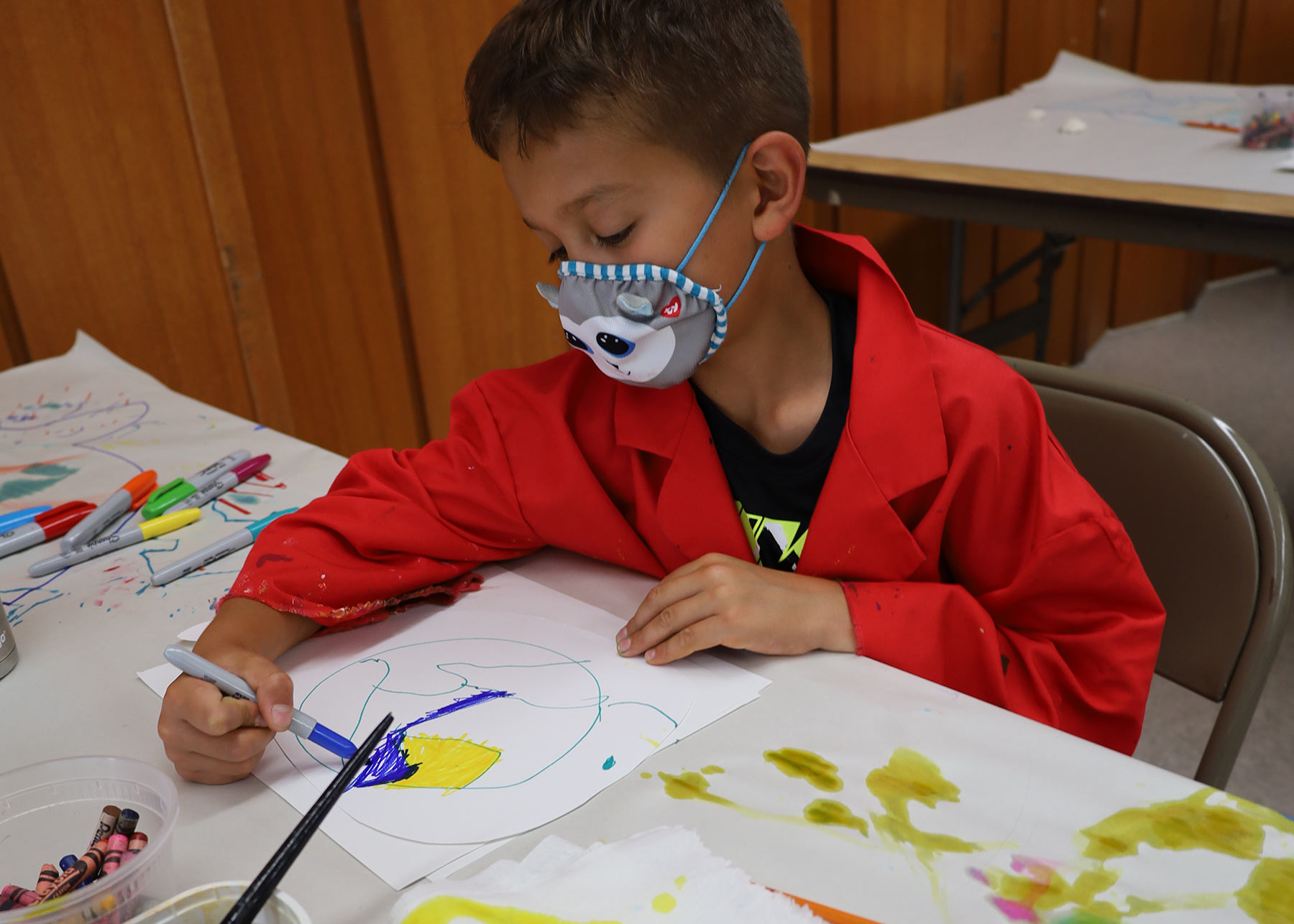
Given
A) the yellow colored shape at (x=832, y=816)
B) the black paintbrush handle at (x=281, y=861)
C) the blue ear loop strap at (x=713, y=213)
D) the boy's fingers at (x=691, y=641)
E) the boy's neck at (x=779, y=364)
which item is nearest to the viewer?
the black paintbrush handle at (x=281, y=861)

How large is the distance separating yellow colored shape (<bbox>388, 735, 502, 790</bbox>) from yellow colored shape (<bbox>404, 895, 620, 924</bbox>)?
0.10 meters

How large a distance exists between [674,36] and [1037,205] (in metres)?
1.33

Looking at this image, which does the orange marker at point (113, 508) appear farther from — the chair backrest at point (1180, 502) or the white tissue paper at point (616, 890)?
the chair backrest at point (1180, 502)

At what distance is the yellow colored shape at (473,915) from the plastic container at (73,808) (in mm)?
124

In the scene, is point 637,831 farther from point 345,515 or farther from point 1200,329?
point 1200,329

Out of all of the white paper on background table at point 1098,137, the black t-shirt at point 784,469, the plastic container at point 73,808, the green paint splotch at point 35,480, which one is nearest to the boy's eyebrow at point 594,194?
the black t-shirt at point 784,469

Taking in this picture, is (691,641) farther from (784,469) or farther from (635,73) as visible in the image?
(635,73)

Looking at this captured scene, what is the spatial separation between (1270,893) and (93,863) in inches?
21.6

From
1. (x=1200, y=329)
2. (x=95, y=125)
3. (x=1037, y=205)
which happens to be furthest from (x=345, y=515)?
(x=1200, y=329)

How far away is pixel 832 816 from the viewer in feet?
1.71

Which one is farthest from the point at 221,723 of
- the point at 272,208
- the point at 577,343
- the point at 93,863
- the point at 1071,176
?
the point at 1071,176

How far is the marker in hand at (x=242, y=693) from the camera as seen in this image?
1.92ft

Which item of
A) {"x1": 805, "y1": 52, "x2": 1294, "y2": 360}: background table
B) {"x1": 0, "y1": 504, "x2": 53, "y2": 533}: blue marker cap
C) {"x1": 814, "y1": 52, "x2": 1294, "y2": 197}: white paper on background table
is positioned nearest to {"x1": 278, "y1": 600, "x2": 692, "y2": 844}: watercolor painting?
{"x1": 0, "y1": 504, "x2": 53, "y2": 533}: blue marker cap

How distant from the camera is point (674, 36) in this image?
28.8 inches
